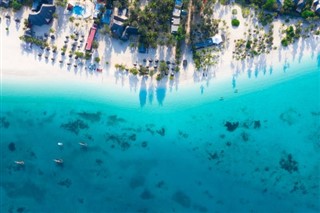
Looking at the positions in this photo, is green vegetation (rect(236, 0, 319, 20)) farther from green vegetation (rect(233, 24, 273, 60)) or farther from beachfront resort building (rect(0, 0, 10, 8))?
beachfront resort building (rect(0, 0, 10, 8))

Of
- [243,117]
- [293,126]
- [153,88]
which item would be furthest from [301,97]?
[153,88]

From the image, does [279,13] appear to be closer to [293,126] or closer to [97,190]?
[293,126]

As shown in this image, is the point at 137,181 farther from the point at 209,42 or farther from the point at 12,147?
the point at 209,42

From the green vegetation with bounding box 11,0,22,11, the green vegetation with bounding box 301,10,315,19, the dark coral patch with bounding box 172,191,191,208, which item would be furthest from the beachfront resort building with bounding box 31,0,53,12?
the green vegetation with bounding box 301,10,315,19

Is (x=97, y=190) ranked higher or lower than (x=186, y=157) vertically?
lower

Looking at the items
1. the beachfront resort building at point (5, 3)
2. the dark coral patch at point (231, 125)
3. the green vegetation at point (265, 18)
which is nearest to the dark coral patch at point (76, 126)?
the beachfront resort building at point (5, 3)

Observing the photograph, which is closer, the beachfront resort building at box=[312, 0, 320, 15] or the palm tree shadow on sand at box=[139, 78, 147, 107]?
the beachfront resort building at box=[312, 0, 320, 15]

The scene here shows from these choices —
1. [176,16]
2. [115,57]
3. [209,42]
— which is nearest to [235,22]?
[209,42]
